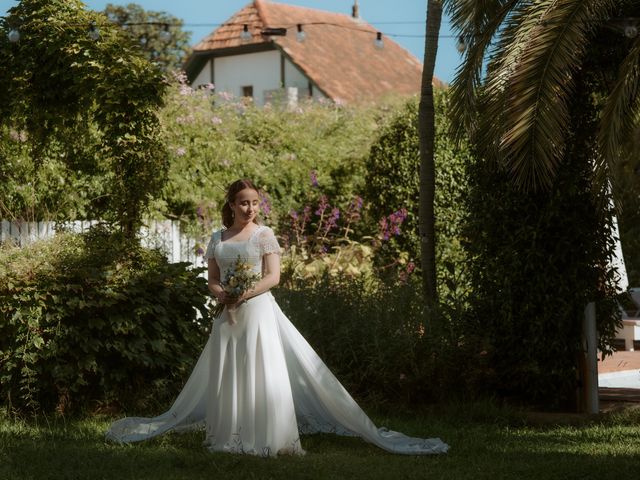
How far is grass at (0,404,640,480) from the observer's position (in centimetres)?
617

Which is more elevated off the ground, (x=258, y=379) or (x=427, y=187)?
(x=427, y=187)

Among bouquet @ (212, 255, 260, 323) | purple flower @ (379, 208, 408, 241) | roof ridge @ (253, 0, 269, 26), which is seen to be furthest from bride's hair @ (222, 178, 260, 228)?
roof ridge @ (253, 0, 269, 26)

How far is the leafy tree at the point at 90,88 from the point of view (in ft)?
32.8

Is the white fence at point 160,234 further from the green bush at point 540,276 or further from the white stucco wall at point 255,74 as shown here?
the white stucco wall at point 255,74

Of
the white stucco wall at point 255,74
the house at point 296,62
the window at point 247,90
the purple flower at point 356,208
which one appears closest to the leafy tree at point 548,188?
the purple flower at point 356,208

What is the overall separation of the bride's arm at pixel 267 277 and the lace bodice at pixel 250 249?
0.04 m

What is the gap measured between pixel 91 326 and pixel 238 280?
197 centimetres

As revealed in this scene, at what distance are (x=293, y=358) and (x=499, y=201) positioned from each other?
2464 millimetres

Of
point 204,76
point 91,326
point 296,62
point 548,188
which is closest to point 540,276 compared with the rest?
point 548,188

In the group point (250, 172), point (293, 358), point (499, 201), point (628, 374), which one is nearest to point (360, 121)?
point (250, 172)

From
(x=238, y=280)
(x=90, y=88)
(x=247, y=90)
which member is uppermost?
(x=247, y=90)

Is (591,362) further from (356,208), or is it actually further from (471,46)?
(356,208)

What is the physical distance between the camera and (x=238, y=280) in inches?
272

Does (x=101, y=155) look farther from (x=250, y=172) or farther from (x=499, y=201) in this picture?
(x=250, y=172)
